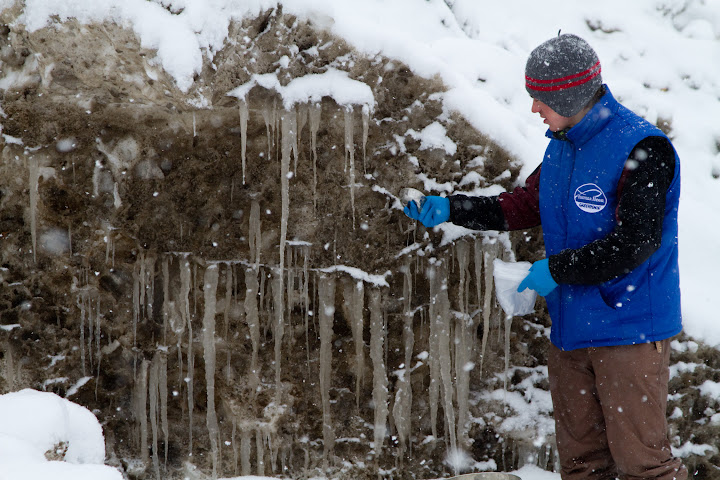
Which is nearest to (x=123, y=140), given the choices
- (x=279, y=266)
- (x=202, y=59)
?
(x=202, y=59)

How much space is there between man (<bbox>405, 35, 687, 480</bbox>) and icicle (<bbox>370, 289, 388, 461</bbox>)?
109 centimetres

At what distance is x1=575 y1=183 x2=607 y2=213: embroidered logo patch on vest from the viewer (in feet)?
7.89

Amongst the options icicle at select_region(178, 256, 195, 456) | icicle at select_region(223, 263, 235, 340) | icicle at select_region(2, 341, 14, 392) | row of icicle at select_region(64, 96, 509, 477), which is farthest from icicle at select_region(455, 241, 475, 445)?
icicle at select_region(2, 341, 14, 392)

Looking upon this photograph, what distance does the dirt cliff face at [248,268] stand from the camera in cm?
329

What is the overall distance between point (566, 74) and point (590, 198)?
506 mm

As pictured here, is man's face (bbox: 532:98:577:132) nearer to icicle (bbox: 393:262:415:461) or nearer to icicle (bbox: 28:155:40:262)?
icicle (bbox: 393:262:415:461)

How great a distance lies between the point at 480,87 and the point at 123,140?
2.10m

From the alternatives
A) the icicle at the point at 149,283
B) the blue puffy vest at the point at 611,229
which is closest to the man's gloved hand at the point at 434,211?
the blue puffy vest at the point at 611,229

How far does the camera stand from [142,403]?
144 inches

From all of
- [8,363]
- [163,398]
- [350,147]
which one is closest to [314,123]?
[350,147]

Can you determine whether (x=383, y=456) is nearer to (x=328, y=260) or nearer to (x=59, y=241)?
(x=328, y=260)

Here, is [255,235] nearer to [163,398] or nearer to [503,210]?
[163,398]

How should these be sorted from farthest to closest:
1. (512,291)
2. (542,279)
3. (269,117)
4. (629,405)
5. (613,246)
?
1. (269,117)
2. (512,291)
3. (542,279)
4. (629,405)
5. (613,246)

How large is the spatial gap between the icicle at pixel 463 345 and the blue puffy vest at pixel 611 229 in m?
0.94
